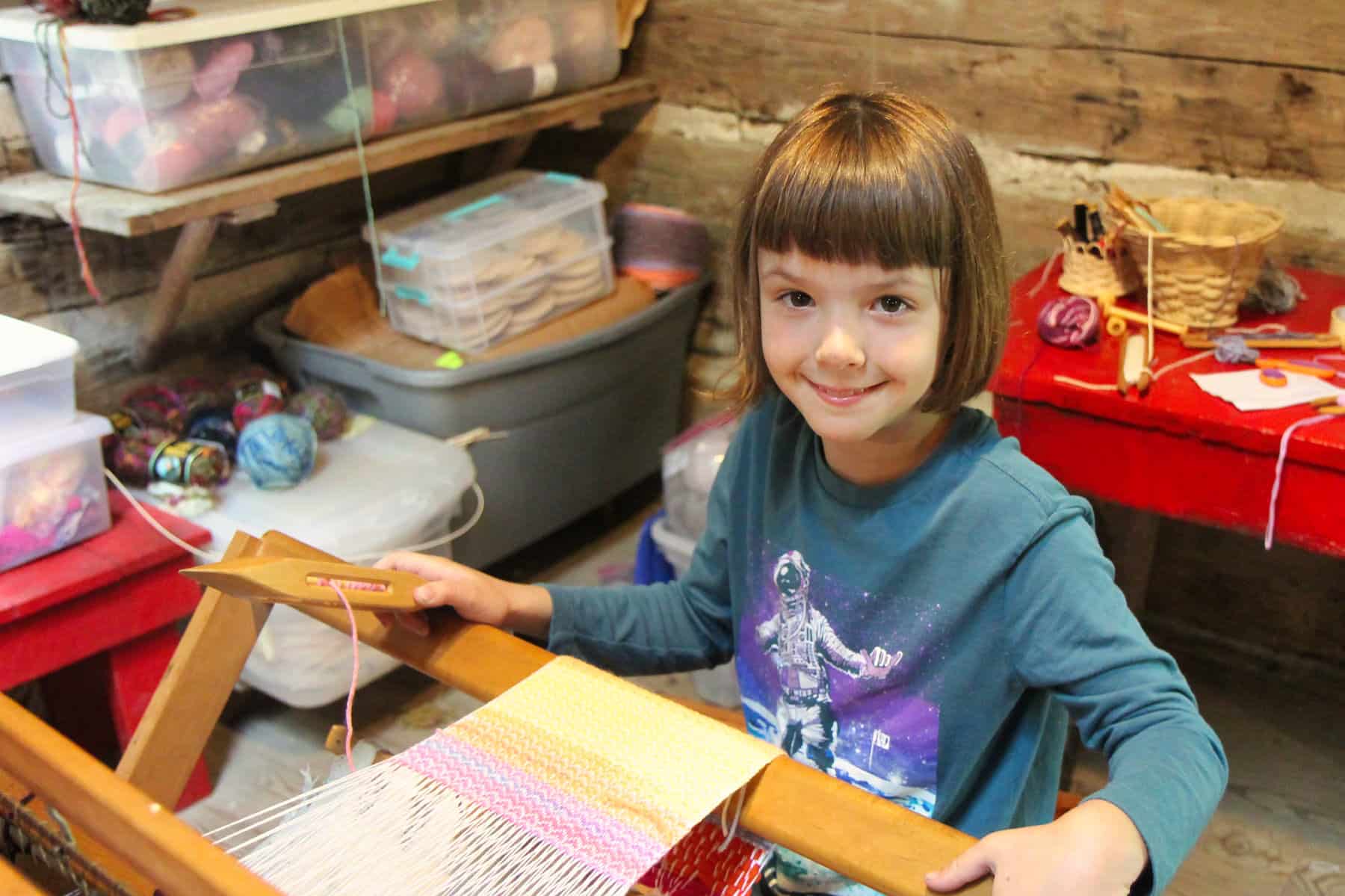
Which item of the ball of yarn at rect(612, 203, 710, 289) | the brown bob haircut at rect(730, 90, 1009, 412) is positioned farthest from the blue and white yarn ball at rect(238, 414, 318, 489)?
the brown bob haircut at rect(730, 90, 1009, 412)

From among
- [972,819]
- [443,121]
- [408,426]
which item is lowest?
[408,426]

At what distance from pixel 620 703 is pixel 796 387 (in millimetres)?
252

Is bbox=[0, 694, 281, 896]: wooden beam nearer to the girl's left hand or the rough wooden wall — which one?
the girl's left hand

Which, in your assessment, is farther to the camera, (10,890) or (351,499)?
(351,499)

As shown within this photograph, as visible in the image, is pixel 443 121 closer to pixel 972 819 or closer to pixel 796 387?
pixel 796 387

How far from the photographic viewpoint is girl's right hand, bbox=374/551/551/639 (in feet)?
2.95

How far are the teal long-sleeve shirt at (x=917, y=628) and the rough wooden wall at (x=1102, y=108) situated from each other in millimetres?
1055

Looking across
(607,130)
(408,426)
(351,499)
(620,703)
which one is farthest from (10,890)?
(607,130)

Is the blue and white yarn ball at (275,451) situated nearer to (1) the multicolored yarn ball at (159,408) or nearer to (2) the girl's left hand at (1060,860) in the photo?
(1) the multicolored yarn ball at (159,408)

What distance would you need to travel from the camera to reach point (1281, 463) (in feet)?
4.30

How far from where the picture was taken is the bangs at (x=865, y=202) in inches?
32.0

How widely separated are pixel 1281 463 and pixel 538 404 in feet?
3.68

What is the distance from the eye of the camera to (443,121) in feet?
6.38

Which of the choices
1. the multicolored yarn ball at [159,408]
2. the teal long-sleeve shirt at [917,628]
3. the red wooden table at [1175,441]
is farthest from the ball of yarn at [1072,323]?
the multicolored yarn ball at [159,408]
